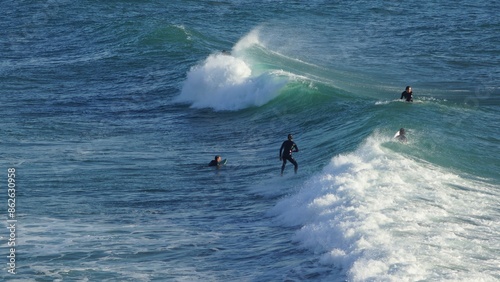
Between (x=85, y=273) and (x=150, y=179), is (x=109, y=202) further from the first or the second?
→ (x=85, y=273)

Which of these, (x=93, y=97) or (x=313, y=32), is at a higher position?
(x=313, y=32)

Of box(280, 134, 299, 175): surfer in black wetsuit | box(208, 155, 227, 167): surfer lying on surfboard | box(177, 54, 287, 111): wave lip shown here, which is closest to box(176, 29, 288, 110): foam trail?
box(177, 54, 287, 111): wave lip

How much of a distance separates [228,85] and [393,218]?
73.1 ft

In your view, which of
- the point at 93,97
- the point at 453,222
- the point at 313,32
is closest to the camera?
the point at 453,222

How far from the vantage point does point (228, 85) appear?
42156 mm

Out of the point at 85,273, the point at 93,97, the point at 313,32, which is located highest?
the point at 313,32

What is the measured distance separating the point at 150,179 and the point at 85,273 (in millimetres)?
8640

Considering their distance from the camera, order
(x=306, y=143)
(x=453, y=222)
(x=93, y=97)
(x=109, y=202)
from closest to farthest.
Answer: (x=453, y=222) → (x=109, y=202) → (x=306, y=143) → (x=93, y=97)

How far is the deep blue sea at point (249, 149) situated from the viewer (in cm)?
1988

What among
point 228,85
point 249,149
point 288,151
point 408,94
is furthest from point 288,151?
point 228,85

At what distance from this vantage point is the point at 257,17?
6406 centimetres

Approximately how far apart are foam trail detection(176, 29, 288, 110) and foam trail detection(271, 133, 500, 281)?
538 inches

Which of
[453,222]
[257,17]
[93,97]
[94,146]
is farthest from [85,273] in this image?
[257,17]

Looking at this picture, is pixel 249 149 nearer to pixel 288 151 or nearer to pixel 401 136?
pixel 288 151
